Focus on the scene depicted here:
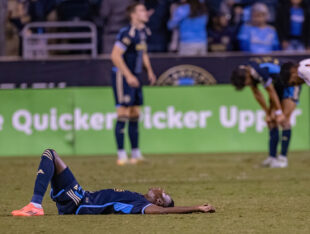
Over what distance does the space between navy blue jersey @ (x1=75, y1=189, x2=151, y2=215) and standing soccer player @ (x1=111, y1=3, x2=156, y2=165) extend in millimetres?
5395

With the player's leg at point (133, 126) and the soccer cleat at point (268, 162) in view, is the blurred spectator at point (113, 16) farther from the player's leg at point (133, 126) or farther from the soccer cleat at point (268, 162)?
the soccer cleat at point (268, 162)

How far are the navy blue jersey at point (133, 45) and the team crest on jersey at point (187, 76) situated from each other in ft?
5.96

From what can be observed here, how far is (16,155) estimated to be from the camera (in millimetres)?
14539

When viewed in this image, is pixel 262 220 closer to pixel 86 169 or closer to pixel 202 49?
pixel 86 169

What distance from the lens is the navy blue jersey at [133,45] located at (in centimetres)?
1248

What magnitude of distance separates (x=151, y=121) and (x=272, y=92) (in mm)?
3777

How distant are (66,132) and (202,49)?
3.15 m

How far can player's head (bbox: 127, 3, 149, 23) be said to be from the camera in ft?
40.6

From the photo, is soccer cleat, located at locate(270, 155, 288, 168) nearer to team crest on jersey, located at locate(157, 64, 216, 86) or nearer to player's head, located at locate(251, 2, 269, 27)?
team crest on jersey, located at locate(157, 64, 216, 86)

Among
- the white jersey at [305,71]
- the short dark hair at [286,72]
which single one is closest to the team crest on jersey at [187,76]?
the short dark hair at [286,72]

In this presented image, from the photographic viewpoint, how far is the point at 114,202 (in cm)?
698

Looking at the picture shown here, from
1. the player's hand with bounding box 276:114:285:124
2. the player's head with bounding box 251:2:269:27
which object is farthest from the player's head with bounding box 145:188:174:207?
the player's head with bounding box 251:2:269:27

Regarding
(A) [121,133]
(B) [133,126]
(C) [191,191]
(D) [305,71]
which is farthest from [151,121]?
(D) [305,71]

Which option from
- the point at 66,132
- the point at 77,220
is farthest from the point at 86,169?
the point at 77,220
